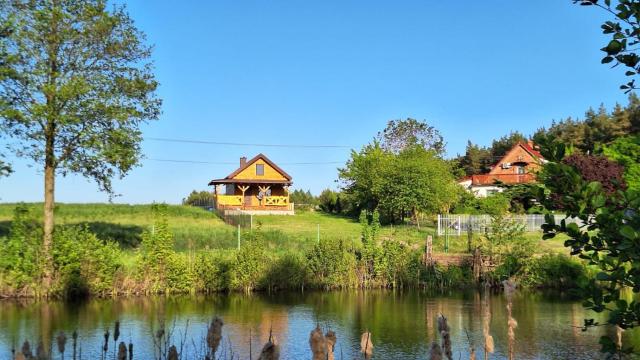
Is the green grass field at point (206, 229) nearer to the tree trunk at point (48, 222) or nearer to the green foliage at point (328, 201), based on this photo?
the tree trunk at point (48, 222)

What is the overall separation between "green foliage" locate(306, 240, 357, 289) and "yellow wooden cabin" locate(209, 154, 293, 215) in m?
29.8

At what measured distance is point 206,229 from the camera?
124ft

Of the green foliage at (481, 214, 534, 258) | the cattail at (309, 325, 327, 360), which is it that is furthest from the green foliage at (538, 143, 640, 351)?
the green foliage at (481, 214, 534, 258)

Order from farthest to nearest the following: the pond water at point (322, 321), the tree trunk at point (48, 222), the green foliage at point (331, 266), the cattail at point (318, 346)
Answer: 1. the green foliage at point (331, 266)
2. the tree trunk at point (48, 222)
3. the pond water at point (322, 321)
4. the cattail at point (318, 346)

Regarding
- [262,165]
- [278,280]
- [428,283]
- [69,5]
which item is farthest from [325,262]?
[262,165]

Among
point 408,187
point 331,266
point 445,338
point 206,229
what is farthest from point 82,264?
point 408,187

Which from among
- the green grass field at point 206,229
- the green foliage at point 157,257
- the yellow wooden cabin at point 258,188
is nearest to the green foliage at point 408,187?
the green grass field at point 206,229

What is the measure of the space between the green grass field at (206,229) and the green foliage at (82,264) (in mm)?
1968

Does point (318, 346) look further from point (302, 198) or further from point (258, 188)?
point (302, 198)

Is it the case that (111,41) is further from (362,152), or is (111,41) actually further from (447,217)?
(362,152)

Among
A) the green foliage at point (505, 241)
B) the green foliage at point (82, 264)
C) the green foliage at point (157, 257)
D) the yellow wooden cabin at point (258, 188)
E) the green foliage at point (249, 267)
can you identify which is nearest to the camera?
the green foliage at point (82, 264)

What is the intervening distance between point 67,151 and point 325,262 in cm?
1086

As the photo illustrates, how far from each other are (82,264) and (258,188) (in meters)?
36.8

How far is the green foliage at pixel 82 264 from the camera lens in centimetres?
2161
